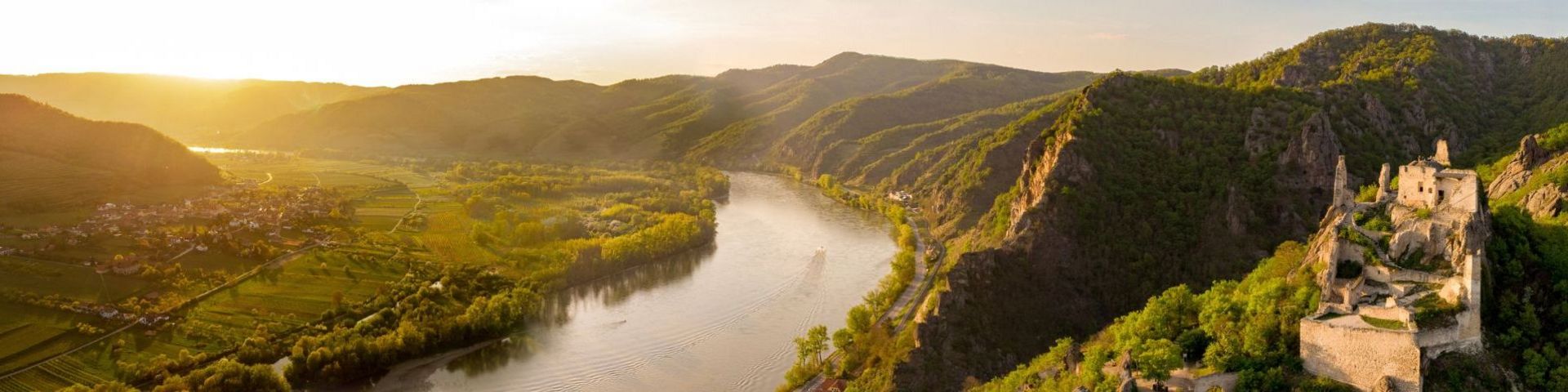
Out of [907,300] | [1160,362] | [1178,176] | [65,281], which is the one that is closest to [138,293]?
[65,281]

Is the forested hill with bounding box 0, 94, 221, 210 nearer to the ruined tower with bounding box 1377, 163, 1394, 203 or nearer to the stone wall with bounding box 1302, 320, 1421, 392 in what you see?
the stone wall with bounding box 1302, 320, 1421, 392

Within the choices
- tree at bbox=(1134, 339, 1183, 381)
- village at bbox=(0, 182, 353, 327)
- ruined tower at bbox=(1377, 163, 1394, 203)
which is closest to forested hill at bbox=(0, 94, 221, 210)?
village at bbox=(0, 182, 353, 327)

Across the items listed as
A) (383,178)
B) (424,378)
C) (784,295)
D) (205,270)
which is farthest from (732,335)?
(383,178)

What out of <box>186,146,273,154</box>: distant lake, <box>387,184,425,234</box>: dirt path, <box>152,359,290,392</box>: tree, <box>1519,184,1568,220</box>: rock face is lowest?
<box>152,359,290,392</box>: tree

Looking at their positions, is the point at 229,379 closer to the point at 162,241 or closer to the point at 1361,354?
the point at 162,241

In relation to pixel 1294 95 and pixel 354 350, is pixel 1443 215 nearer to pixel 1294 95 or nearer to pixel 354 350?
pixel 1294 95

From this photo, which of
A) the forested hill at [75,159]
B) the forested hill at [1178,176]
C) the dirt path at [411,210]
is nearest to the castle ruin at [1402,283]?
the forested hill at [1178,176]

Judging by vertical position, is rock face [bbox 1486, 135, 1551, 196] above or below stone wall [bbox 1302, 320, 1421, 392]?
above

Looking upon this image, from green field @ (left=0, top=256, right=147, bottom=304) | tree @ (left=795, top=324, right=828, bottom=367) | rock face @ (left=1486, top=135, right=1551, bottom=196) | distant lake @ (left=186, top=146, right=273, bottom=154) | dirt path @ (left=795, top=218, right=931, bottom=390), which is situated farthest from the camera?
distant lake @ (left=186, top=146, right=273, bottom=154)
